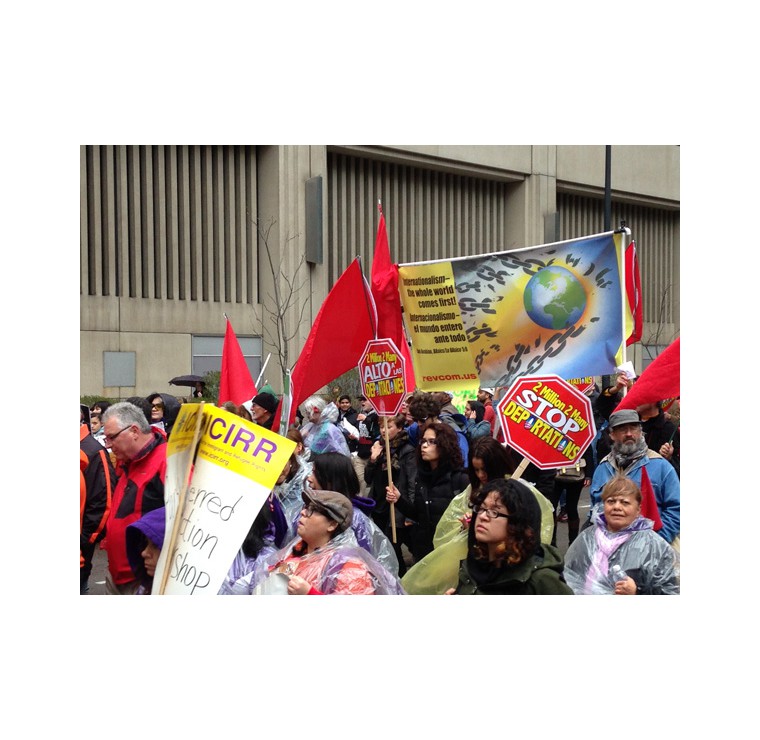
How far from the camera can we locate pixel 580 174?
2658 centimetres

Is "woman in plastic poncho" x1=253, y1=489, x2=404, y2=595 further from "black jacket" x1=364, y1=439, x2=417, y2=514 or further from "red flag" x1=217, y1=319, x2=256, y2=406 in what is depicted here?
"red flag" x1=217, y1=319, x2=256, y2=406

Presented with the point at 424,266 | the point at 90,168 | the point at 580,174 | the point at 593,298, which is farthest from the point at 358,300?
the point at 580,174

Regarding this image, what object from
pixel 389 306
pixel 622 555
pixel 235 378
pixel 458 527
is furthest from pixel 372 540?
pixel 235 378

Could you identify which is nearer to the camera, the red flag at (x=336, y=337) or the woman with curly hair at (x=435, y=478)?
the woman with curly hair at (x=435, y=478)

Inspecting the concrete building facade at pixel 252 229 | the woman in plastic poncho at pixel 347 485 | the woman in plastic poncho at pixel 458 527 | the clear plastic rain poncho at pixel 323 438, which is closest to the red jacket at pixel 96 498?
the woman in plastic poncho at pixel 347 485

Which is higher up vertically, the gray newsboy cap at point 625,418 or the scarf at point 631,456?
the gray newsboy cap at point 625,418

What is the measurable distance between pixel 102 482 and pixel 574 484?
4.58 m

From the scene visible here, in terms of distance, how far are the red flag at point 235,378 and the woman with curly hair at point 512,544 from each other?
3585mm

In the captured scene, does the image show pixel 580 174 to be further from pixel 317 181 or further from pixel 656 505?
pixel 656 505

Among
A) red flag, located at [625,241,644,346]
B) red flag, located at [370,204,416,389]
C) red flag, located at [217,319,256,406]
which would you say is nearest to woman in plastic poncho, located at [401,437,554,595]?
red flag, located at [625,241,644,346]

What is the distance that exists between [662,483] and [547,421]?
77cm

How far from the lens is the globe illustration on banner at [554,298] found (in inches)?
242

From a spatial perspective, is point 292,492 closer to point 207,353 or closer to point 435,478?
point 435,478

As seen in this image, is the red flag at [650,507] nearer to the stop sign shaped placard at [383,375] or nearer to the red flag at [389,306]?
the stop sign shaped placard at [383,375]
